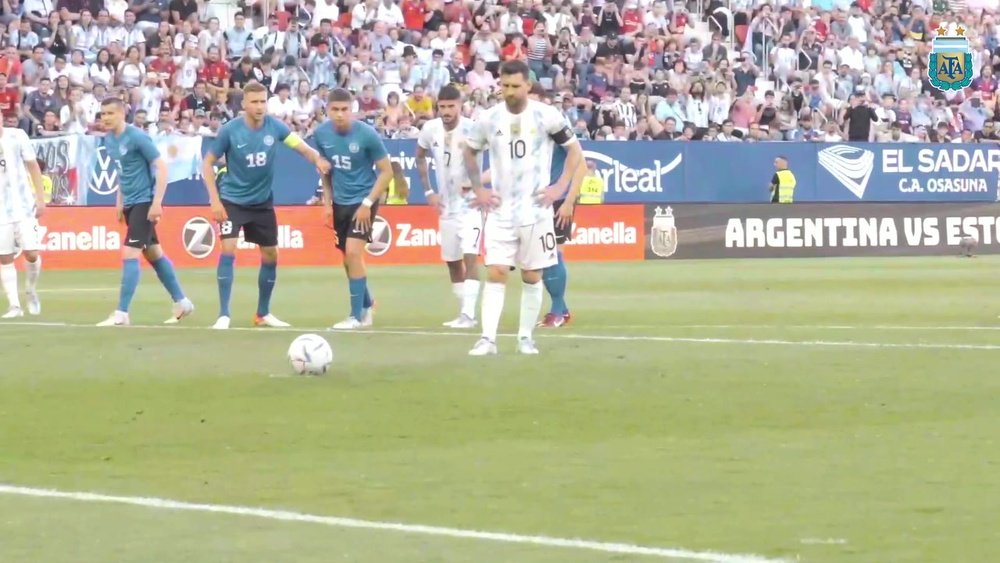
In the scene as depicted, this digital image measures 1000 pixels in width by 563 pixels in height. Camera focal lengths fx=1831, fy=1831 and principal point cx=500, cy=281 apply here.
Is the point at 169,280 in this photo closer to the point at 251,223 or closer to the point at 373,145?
the point at 251,223

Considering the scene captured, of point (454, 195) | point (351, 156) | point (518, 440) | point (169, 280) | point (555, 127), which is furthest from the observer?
point (454, 195)

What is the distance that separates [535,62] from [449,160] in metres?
21.1

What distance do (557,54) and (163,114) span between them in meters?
9.95

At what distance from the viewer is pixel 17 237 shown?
18469mm

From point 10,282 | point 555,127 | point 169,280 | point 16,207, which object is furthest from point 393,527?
point 16,207

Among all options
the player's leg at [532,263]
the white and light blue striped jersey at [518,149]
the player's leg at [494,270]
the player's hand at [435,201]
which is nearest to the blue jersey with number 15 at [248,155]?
the player's hand at [435,201]

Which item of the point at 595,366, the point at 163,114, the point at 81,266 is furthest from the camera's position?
the point at 163,114

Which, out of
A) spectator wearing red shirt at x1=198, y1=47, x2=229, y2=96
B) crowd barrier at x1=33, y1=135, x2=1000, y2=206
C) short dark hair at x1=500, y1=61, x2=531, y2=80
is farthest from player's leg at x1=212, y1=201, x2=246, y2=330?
spectator wearing red shirt at x1=198, y1=47, x2=229, y2=96

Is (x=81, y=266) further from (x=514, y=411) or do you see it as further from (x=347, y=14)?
(x=514, y=411)

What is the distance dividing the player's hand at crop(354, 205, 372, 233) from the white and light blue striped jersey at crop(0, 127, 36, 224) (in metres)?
3.90

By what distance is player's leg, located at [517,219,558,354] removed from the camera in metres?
13.0

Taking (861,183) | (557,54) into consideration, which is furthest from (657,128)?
(861,183)

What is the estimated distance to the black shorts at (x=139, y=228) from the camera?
55.1 ft

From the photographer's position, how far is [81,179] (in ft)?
106
